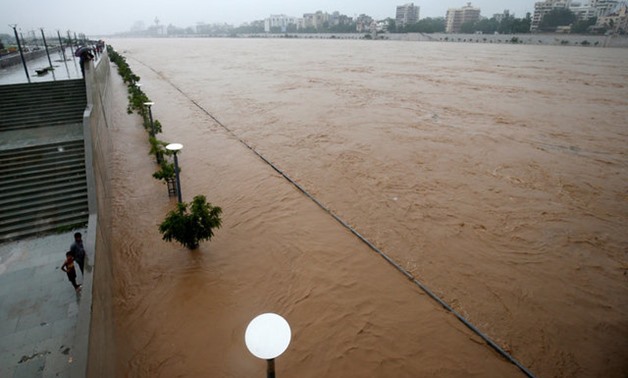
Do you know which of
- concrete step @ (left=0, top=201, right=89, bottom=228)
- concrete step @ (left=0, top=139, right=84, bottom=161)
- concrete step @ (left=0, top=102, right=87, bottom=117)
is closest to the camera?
concrete step @ (left=0, top=201, right=89, bottom=228)

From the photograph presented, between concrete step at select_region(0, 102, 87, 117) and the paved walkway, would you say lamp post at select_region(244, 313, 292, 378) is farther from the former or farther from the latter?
concrete step at select_region(0, 102, 87, 117)

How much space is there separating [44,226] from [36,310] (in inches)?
122

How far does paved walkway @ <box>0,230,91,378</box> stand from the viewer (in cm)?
485

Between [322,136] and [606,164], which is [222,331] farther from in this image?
[606,164]

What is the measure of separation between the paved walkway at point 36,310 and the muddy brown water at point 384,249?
780 mm

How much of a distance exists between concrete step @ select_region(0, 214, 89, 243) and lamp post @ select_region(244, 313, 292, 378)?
7.54 meters

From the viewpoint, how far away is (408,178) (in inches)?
461

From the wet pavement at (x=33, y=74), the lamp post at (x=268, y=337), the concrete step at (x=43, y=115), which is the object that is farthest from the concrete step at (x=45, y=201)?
the wet pavement at (x=33, y=74)

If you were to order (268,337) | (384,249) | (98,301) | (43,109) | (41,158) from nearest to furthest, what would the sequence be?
(268,337) < (98,301) < (384,249) < (41,158) < (43,109)

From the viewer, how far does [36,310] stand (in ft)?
18.9

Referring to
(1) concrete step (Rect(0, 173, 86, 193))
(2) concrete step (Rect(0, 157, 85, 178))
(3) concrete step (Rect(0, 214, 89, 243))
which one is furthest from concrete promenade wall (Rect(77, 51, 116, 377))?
(2) concrete step (Rect(0, 157, 85, 178))

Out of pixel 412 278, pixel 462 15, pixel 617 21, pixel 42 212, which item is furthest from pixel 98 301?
pixel 462 15

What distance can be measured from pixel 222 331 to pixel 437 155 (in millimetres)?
10865

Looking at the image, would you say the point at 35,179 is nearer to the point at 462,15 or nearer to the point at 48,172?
the point at 48,172
